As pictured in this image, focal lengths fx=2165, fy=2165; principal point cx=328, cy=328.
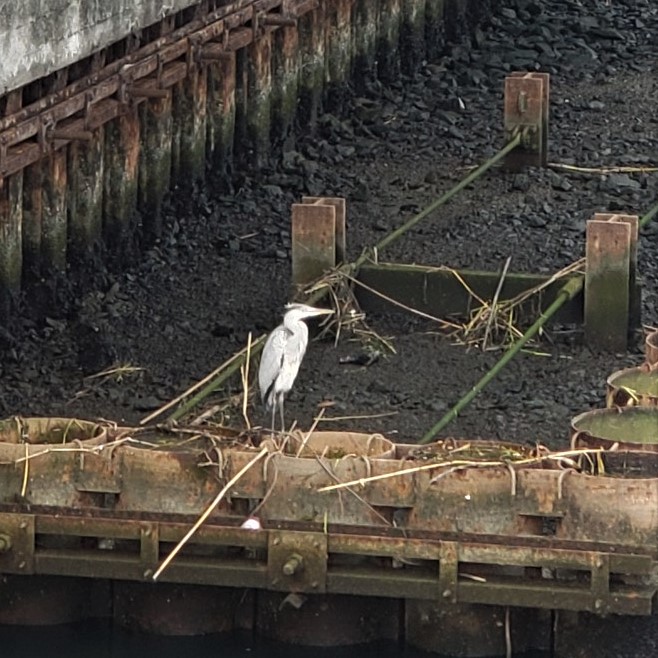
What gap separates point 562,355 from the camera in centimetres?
1513

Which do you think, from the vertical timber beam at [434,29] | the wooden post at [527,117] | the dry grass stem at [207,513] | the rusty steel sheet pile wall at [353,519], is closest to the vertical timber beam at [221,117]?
the wooden post at [527,117]

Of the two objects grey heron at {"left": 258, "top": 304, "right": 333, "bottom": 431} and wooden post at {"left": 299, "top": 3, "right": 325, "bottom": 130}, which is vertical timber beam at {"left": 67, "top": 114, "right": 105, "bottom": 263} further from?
wooden post at {"left": 299, "top": 3, "right": 325, "bottom": 130}

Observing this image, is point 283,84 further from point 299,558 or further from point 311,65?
point 299,558

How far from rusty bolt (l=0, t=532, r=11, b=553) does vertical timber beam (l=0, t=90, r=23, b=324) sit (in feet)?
15.4

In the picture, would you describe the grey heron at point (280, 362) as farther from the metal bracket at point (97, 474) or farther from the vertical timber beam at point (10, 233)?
the vertical timber beam at point (10, 233)

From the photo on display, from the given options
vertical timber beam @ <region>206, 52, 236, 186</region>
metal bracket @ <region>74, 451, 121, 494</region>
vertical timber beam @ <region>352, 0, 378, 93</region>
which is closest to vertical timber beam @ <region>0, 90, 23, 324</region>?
vertical timber beam @ <region>206, 52, 236, 186</region>

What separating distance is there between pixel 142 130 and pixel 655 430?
7449mm

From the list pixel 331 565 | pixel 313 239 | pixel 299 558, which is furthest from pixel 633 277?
pixel 299 558

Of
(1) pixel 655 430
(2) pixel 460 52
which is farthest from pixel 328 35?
(1) pixel 655 430

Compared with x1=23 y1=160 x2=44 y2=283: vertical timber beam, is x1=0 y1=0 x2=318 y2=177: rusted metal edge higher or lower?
higher

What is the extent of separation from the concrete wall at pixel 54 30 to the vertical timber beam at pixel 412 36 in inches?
294

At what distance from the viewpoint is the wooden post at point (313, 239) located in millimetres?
15508

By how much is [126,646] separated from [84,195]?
6.10m

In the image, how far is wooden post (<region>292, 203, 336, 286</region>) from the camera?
50.9ft
